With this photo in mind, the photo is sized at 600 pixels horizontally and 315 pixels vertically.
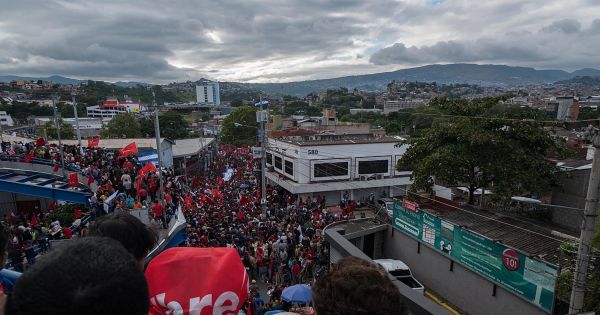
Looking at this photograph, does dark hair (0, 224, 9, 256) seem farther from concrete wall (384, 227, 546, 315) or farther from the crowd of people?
concrete wall (384, 227, 546, 315)

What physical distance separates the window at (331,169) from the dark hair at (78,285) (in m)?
28.4

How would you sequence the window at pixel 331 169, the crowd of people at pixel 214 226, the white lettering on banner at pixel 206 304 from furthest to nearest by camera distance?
the window at pixel 331 169, the crowd of people at pixel 214 226, the white lettering on banner at pixel 206 304

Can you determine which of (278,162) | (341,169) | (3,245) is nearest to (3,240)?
(3,245)

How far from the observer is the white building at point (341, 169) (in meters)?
29.5

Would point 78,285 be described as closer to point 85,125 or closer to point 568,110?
point 568,110

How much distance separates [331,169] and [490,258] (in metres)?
19.2

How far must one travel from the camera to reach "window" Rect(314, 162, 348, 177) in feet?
97.8

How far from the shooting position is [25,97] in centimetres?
9575

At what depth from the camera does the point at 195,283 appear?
2.86m

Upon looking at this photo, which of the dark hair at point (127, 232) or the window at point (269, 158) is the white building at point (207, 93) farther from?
the dark hair at point (127, 232)

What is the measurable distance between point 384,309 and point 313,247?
44.4ft

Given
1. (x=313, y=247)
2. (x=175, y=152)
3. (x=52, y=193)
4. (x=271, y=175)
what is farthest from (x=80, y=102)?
(x=313, y=247)

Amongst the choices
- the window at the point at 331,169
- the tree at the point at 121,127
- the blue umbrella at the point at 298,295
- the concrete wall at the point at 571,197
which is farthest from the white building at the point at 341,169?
the tree at the point at 121,127

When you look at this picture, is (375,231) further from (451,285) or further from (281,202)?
(281,202)
